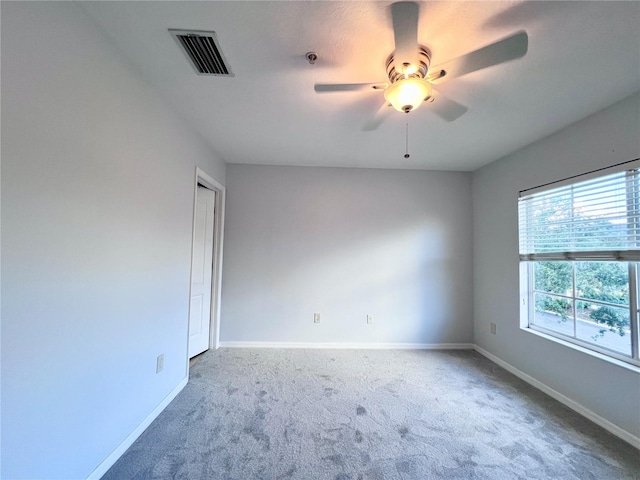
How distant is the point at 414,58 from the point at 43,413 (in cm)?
237

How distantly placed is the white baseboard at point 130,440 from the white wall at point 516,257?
338 cm

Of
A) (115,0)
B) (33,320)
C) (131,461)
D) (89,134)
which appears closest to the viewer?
(33,320)

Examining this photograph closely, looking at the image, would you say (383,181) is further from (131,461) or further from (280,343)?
(131,461)

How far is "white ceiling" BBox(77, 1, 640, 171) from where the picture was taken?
4.09 feet

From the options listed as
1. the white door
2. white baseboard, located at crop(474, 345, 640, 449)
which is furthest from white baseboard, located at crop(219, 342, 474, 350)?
white baseboard, located at crop(474, 345, 640, 449)

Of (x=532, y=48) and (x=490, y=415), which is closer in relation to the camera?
(x=532, y=48)

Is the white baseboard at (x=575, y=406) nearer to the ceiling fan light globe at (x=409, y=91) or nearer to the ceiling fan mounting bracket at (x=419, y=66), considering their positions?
the ceiling fan light globe at (x=409, y=91)

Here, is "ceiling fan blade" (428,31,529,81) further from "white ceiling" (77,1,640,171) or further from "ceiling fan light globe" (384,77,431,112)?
"white ceiling" (77,1,640,171)

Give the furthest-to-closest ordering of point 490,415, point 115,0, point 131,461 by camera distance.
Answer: point 490,415 < point 131,461 < point 115,0

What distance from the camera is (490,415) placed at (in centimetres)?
206

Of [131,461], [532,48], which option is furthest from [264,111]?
[131,461]

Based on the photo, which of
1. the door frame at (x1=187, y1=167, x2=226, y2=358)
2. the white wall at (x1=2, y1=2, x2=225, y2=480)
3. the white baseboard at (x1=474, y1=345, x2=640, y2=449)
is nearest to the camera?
the white wall at (x1=2, y1=2, x2=225, y2=480)

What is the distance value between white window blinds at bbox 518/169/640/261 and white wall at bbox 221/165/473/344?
0.95 meters

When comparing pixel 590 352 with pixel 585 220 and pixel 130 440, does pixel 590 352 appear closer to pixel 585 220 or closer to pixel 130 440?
pixel 585 220
